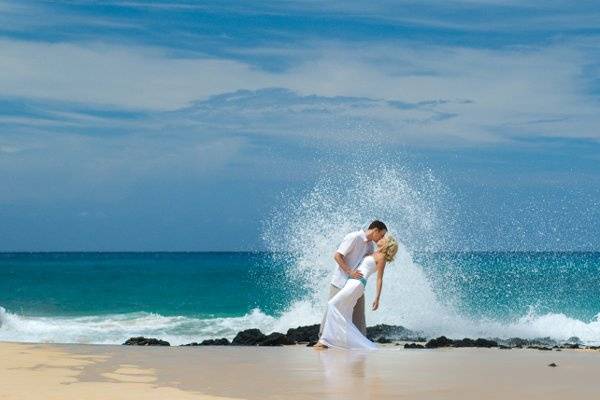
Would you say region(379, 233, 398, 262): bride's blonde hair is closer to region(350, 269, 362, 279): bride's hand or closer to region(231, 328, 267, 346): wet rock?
region(350, 269, 362, 279): bride's hand

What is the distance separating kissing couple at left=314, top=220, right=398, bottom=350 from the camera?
1469 centimetres

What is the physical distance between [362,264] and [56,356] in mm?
4358

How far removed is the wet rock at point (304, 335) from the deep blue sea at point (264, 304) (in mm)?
3076

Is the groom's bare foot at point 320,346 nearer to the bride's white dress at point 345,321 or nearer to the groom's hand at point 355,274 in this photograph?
the bride's white dress at point 345,321

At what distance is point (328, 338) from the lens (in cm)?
1476

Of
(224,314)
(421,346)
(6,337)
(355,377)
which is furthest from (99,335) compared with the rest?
(224,314)

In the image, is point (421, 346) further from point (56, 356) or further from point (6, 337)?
point (6, 337)

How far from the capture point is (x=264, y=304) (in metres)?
55.5

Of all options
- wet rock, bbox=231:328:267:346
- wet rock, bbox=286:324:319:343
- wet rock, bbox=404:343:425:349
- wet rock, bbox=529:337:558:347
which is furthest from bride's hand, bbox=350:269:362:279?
wet rock, bbox=529:337:558:347

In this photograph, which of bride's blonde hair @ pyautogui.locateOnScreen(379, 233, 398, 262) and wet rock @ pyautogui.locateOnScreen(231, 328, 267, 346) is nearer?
bride's blonde hair @ pyautogui.locateOnScreen(379, 233, 398, 262)

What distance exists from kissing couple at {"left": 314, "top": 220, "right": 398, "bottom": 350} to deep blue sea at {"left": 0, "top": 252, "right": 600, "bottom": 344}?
4.88 meters

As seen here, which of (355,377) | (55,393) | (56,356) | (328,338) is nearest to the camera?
(55,393)

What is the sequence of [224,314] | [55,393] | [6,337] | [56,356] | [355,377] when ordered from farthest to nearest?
1. [224,314]
2. [6,337]
3. [56,356]
4. [355,377]
5. [55,393]

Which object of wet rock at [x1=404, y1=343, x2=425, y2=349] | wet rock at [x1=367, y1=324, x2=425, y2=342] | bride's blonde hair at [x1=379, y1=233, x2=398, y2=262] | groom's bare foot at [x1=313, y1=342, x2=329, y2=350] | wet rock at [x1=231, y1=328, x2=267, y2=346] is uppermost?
bride's blonde hair at [x1=379, y1=233, x2=398, y2=262]
